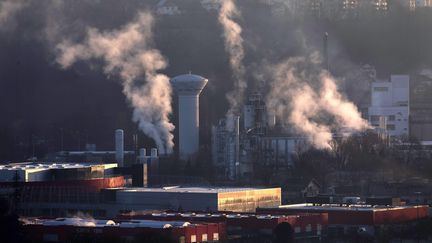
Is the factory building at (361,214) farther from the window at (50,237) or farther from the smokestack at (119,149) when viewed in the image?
the smokestack at (119,149)

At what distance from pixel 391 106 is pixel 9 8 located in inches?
438

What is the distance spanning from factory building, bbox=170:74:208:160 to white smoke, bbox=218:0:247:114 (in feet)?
13.7

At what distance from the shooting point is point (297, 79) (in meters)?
65.0

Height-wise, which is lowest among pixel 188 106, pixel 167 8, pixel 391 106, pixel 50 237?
pixel 50 237

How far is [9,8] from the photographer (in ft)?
202

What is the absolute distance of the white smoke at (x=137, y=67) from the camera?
58.4m

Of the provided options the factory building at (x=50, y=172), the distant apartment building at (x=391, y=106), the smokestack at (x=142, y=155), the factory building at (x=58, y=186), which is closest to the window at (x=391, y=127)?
the distant apartment building at (x=391, y=106)

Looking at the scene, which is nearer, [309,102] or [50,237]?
[50,237]

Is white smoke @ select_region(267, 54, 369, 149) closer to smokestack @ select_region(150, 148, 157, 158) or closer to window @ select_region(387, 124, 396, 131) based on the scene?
window @ select_region(387, 124, 396, 131)

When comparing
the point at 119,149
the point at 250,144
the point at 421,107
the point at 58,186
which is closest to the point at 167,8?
the point at 421,107

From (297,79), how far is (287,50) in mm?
4181

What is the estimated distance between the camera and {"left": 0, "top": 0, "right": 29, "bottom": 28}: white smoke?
2394 inches

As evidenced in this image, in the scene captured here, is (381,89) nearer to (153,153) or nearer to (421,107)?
(421,107)

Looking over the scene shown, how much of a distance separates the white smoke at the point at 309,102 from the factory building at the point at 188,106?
265 cm
